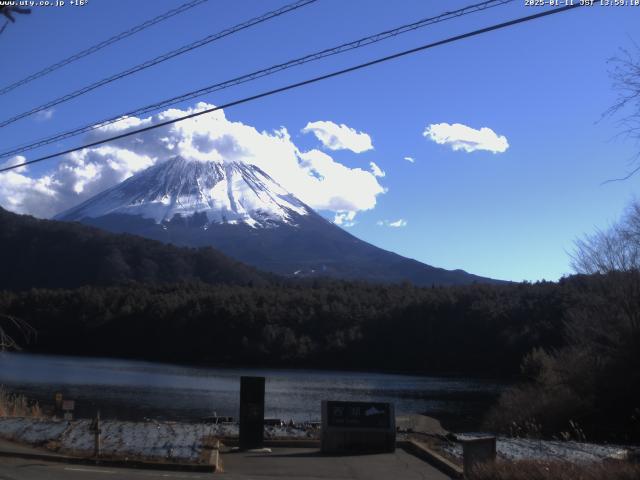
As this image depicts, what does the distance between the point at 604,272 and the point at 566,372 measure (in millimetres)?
6780

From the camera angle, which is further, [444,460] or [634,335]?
[634,335]

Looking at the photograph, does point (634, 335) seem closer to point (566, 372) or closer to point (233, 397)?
point (566, 372)

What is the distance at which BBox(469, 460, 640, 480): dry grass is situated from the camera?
9.20 m

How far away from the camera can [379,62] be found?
39.5 feet

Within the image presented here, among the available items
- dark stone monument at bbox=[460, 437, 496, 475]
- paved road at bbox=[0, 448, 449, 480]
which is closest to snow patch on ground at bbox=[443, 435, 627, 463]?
paved road at bbox=[0, 448, 449, 480]

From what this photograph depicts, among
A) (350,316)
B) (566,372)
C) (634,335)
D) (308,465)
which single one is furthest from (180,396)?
(350,316)

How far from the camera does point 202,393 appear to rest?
4662 cm

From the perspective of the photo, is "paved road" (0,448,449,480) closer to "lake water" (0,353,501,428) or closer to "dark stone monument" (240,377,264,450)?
"dark stone monument" (240,377,264,450)

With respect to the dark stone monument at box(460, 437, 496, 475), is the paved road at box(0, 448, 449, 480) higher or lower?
lower

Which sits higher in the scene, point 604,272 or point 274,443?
point 604,272

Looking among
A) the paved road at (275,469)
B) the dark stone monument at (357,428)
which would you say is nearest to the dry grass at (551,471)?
the paved road at (275,469)

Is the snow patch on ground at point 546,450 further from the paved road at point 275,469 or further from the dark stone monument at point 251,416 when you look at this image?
the dark stone monument at point 251,416

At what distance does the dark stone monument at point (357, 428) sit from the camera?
16281mm

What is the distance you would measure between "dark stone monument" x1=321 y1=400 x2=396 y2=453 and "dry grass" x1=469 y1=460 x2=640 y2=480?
5.22 meters
